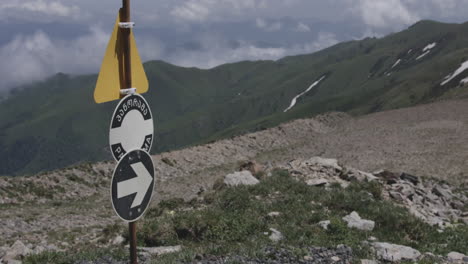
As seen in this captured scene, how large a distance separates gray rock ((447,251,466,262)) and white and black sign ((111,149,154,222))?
8121mm

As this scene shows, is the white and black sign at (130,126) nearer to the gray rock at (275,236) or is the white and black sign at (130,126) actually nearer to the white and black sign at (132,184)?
the white and black sign at (132,184)

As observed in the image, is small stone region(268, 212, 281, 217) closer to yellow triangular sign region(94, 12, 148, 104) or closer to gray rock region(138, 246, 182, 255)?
gray rock region(138, 246, 182, 255)

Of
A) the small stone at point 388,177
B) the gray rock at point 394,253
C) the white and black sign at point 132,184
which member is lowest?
the small stone at point 388,177

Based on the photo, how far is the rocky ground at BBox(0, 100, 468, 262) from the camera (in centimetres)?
1975

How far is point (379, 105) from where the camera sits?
180m

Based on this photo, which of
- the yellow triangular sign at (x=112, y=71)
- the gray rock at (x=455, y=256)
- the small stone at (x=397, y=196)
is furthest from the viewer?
the small stone at (x=397, y=196)

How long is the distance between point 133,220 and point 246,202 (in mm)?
10242

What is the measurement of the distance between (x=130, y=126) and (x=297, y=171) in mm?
17262

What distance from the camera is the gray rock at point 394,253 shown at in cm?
1012

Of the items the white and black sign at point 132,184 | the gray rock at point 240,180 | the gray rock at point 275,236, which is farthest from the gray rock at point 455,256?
the gray rock at point 240,180

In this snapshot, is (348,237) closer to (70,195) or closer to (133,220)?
(133,220)

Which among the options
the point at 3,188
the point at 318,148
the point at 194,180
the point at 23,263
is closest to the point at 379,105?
the point at 318,148

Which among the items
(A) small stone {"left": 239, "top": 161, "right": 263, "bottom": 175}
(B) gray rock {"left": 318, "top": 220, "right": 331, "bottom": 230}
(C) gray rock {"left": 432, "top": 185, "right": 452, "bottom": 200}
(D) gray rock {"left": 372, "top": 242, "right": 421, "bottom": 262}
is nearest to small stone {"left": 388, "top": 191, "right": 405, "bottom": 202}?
(C) gray rock {"left": 432, "top": 185, "right": 452, "bottom": 200}

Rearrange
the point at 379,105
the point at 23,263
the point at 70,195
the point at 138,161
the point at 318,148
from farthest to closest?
the point at 379,105 < the point at 318,148 < the point at 70,195 < the point at 23,263 < the point at 138,161
